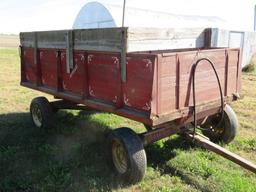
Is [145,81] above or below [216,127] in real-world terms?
above

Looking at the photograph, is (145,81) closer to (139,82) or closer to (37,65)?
(139,82)

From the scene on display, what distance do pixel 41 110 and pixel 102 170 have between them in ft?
6.85

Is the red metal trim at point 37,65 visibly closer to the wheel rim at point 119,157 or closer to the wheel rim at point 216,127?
the wheel rim at point 119,157

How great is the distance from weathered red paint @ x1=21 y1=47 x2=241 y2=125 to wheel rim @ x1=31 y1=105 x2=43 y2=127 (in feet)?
3.07

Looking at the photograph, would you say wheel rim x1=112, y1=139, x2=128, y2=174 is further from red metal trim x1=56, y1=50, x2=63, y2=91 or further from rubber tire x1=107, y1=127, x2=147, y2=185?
red metal trim x1=56, y1=50, x2=63, y2=91

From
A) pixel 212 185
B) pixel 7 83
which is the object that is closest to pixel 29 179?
pixel 212 185

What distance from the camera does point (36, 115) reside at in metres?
6.49

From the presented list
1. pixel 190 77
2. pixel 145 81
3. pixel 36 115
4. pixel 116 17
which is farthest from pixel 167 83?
pixel 116 17

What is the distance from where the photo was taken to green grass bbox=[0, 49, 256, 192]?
13.8 ft

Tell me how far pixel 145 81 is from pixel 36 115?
339cm

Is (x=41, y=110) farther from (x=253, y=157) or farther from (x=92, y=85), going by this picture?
(x=253, y=157)

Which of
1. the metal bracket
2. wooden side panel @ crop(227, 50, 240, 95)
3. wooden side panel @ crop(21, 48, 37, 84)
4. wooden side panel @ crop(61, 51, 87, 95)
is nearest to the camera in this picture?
wooden side panel @ crop(227, 50, 240, 95)

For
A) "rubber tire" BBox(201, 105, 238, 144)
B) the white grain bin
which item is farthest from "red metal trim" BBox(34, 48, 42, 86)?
the white grain bin

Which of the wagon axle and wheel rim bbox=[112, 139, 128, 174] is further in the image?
wheel rim bbox=[112, 139, 128, 174]
